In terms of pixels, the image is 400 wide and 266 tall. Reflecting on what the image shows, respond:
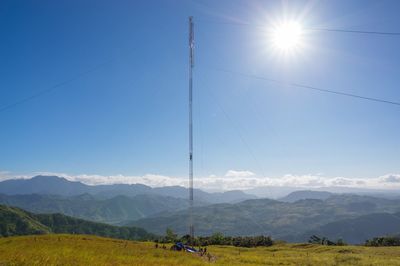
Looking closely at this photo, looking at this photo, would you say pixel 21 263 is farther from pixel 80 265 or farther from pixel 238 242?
pixel 238 242

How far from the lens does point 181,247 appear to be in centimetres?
4722

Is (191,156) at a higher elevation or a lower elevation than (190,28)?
lower

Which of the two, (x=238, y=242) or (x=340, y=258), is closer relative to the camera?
(x=340, y=258)

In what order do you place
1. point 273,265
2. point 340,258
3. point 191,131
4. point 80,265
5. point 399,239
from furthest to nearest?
point 399,239, point 340,258, point 191,131, point 273,265, point 80,265

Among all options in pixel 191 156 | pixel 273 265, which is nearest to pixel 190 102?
pixel 191 156

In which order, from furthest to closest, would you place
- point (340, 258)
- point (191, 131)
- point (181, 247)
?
1. point (181, 247)
2. point (340, 258)
3. point (191, 131)

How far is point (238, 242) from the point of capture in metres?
97.6

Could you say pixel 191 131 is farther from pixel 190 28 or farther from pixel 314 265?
pixel 314 265

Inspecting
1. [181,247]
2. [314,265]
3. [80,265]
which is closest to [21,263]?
[80,265]

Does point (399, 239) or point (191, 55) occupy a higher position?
point (191, 55)

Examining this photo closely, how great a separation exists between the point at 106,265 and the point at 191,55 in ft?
91.6

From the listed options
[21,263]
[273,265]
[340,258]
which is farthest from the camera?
[340,258]

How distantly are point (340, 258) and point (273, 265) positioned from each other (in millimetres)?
13010

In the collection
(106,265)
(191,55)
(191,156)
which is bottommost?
(106,265)
